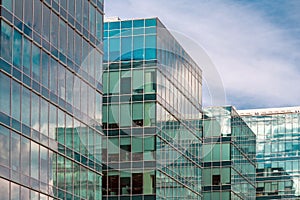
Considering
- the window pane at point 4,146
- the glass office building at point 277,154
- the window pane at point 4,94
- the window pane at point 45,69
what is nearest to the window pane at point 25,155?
the window pane at point 4,146

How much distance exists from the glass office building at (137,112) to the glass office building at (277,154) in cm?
4987

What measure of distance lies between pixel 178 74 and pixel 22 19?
33296 mm

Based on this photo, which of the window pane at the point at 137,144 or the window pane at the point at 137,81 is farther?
the window pane at the point at 137,81

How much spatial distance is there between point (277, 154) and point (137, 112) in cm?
5545

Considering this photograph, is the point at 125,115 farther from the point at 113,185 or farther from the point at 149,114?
the point at 113,185

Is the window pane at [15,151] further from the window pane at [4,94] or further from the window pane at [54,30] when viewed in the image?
the window pane at [54,30]

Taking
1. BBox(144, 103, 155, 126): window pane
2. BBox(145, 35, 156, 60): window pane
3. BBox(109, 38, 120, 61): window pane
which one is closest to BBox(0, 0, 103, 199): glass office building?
BBox(145, 35, 156, 60): window pane

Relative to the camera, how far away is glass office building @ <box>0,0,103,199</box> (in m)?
52.7

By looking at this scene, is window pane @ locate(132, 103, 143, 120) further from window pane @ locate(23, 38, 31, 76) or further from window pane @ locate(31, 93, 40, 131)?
window pane @ locate(23, 38, 31, 76)

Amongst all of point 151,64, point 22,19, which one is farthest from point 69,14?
point 151,64

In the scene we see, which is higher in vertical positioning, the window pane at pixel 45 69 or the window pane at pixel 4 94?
the window pane at pixel 45 69

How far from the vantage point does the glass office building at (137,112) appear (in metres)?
80.1

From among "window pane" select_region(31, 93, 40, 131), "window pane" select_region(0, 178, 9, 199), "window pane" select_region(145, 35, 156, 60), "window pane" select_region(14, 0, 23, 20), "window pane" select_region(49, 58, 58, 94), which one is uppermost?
"window pane" select_region(145, 35, 156, 60)

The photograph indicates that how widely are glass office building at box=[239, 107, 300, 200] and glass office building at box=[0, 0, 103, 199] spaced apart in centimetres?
6623
